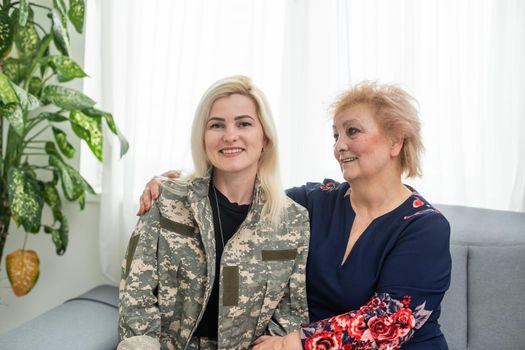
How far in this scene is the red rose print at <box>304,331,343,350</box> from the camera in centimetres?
161

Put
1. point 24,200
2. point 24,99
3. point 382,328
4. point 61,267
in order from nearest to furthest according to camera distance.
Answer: point 382,328, point 24,99, point 24,200, point 61,267

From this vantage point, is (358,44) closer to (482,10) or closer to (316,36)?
(316,36)

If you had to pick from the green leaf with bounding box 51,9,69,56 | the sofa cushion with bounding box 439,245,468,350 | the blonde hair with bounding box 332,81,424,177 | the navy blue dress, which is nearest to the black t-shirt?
the navy blue dress

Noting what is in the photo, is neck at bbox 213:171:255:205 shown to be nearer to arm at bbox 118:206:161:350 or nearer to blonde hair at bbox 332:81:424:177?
arm at bbox 118:206:161:350

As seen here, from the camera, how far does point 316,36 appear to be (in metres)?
2.43

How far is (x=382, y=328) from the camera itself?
1.60m

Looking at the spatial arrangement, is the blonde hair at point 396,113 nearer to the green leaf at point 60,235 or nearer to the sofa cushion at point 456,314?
the sofa cushion at point 456,314

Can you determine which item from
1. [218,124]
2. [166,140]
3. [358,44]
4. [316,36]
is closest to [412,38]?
[358,44]

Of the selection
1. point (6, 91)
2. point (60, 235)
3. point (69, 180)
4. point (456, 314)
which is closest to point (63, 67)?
point (6, 91)

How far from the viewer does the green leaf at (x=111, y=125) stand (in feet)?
7.71

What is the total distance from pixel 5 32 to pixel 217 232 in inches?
49.6

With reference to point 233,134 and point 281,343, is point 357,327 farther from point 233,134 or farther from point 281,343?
point 233,134

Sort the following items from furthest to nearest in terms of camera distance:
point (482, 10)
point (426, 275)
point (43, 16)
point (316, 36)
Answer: point (43, 16) → point (316, 36) → point (482, 10) → point (426, 275)

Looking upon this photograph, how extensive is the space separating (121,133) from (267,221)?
37.2 inches
